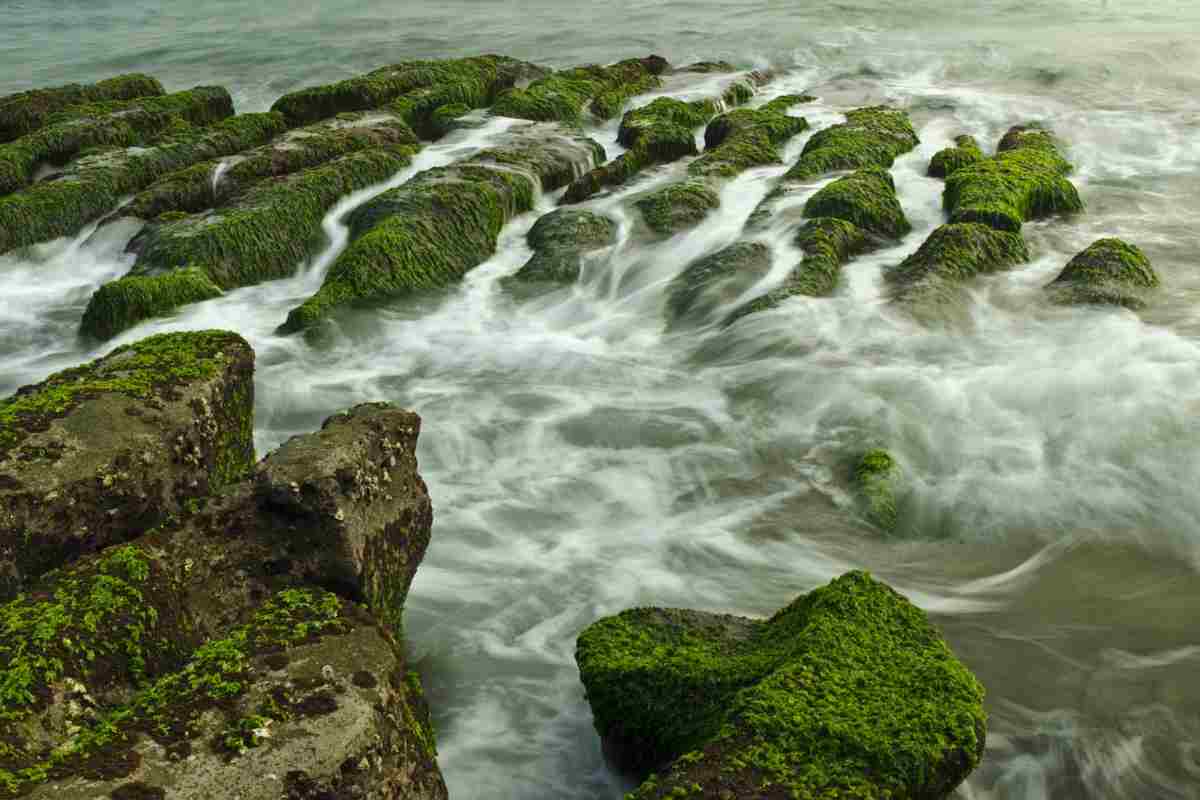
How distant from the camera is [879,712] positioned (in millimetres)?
3652

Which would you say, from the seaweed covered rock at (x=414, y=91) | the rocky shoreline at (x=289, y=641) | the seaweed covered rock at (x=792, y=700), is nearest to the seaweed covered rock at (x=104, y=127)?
the seaweed covered rock at (x=414, y=91)

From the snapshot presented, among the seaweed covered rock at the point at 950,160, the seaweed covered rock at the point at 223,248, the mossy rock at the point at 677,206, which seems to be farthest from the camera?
the seaweed covered rock at the point at 950,160

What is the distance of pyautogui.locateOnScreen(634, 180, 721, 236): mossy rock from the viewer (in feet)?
34.9

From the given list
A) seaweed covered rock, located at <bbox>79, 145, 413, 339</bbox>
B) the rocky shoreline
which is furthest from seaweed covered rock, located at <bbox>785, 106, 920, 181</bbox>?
seaweed covered rock, located at <bbox>79, 145, 413, 339</bbox>

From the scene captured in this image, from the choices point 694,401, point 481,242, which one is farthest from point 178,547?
point 481,242

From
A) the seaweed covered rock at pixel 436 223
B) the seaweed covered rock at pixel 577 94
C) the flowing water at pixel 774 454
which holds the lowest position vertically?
the flowing water at pixel 774 454

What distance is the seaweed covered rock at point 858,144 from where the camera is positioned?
472 inches

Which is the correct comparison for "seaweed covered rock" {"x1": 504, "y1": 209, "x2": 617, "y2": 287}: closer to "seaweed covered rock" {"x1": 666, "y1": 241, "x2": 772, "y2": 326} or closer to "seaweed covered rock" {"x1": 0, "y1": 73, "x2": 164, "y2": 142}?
"seaweed covered rock" {"x1": 666, "y1": 241, "x2": 772, "y2": 326}

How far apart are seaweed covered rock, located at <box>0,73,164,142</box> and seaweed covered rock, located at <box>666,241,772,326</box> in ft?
31.4

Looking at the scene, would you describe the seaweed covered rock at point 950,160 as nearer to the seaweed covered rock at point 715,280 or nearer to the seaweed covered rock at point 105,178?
the seaweed covered rock at point 715,280

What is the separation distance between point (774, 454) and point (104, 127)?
10.4 m

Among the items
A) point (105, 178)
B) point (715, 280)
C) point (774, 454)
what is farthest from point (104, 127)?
point (774, 454)

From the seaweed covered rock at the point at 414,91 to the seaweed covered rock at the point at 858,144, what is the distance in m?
5.06

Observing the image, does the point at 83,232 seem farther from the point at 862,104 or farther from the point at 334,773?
the point at 862,104
